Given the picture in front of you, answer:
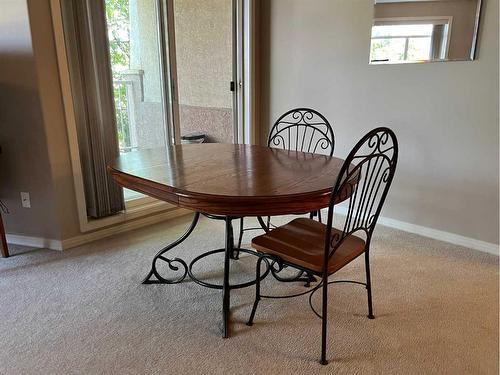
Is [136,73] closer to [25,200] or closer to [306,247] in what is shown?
[25,200]

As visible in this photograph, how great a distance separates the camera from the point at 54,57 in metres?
2.42

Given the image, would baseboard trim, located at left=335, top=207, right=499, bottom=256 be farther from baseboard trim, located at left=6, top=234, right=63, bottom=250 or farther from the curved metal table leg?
baseboard trim, located at left=6, top=234, right=63, bottom=250

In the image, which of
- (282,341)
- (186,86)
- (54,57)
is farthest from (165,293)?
(186,86)

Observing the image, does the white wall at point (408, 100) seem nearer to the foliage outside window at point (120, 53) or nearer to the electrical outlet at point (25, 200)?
the foliage outside window at point (120, 53)

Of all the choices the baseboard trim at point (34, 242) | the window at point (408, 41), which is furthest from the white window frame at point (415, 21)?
the baseboard trim at point (34, 242)

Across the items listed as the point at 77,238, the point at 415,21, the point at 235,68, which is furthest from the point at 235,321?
the point at 235,68

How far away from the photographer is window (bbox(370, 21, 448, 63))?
8.50 ft

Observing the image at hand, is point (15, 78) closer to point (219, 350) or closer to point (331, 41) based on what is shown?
point (219, 350)

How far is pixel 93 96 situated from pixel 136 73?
0.48m

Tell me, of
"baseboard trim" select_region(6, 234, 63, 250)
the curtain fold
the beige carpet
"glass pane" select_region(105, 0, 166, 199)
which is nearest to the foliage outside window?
"glass pane" select_region(105, 0, 166, 199)

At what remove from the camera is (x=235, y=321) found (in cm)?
190

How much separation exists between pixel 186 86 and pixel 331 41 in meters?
1.35

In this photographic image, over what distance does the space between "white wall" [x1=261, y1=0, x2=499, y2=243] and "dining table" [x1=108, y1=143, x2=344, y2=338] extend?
1109mm

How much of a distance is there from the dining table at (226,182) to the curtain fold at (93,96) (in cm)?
58
